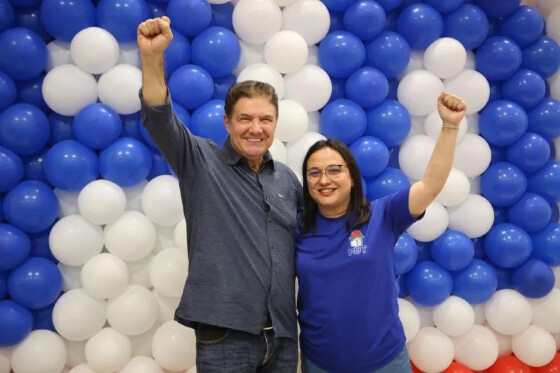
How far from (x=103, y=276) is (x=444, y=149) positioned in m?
1.52

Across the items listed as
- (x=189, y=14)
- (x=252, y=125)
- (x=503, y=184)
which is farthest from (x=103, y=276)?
(x=503, y=184)

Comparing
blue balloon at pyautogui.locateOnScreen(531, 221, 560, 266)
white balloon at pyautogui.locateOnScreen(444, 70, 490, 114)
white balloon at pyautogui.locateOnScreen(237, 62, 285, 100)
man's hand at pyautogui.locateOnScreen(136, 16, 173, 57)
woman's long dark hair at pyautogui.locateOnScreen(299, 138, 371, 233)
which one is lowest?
blue balloon at pyautogui.locateOnScreen(531, 221, 560, 266)

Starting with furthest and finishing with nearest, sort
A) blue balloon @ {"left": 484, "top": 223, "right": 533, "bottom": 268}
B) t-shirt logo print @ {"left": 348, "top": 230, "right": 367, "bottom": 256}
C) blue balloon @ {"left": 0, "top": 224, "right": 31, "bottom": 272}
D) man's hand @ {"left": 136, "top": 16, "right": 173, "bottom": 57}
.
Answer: blue balloon @ {"left": 484, "top": 223, "right": 533, "bottom": 268} → blue balloon @ {"left": 0, "top": 224, "right": 31, "bottom": 272} → t-shirt logo print @ {"left": 348, "top": 230, "right": 367, "bottom": 256} → man's hand @ {"left": 136, "top": 16, "right": 173, "bottom": 57}

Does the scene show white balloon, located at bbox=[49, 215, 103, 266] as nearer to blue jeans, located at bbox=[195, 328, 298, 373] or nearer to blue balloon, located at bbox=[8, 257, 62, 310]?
Result: blue balloon, located at bbox=[8, 257, 62, 310]

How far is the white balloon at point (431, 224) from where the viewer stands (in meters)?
2.43

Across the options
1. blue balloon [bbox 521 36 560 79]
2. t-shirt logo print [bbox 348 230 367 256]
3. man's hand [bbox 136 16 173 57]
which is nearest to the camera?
man's hand [bbox 136 16 173 57]

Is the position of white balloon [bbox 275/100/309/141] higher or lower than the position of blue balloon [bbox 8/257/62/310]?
higher

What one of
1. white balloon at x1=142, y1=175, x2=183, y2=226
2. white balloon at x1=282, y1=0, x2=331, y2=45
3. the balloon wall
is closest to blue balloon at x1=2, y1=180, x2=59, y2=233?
the balloon wall

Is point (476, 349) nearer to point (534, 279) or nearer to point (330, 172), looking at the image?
point (534, 279)

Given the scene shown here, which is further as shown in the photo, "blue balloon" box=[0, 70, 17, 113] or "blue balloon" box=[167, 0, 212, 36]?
"blue balloon" box=[167, 0, 212, 36]

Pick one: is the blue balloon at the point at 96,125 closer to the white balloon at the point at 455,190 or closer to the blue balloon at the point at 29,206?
the blue balloon at the point at 29,206

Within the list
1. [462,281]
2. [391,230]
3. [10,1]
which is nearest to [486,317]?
[462,281]

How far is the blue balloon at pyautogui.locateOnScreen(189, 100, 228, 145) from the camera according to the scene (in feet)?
7.18

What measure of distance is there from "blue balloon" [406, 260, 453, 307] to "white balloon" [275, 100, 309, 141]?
0.95 m
